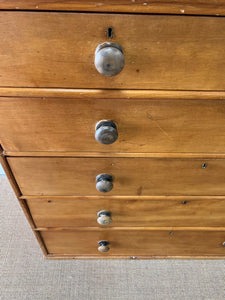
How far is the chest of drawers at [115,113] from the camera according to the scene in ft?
1.20

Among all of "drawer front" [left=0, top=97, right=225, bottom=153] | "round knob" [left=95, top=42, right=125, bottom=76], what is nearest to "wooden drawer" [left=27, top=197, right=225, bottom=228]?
"drawer front" [left=0, top=97, right=225, bottom=153]

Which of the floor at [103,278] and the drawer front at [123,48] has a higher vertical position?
the drawer front at [123,48]

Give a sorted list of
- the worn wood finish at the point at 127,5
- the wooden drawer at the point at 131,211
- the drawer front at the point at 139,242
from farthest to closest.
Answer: the drawer front at the point at 139,242, the wooden drawer at the point at 131,211, the worn wood finish at the point at 127,5

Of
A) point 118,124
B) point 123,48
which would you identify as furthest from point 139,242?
point 123,48

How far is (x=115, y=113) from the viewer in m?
0.48

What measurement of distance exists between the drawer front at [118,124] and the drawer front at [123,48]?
43 millimetres

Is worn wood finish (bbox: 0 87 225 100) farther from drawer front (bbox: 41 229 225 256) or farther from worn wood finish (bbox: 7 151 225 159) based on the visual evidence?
drawer front (bbox: 41 229 225 256)

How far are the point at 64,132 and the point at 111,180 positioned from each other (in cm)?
20

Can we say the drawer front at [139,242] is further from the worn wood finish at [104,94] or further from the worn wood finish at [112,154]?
the worn wood finish at [104,94]

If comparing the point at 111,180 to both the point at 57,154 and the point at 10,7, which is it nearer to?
the point at 57,154

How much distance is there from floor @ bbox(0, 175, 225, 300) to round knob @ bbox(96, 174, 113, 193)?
609 mm

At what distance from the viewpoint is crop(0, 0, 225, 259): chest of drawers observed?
14.3 inches

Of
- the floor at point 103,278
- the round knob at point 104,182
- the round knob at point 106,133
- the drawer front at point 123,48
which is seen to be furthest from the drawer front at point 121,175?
the floor at point 103,278

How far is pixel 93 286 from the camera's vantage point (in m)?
0.96
